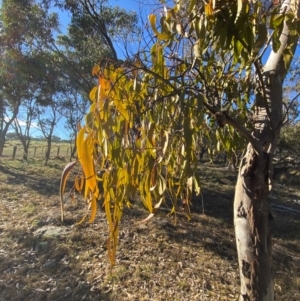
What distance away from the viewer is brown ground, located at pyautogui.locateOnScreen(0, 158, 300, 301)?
367cm

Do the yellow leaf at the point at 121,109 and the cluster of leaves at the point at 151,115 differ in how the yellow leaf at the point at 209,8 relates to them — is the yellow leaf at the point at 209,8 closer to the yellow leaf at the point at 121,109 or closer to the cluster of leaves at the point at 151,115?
the cluster of leaves at the point at 151,115

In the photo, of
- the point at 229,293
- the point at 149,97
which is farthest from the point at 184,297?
the point at 149,97

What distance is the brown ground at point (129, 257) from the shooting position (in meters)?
3.67

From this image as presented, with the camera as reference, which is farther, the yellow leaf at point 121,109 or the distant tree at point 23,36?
the distant tree at point 23,36

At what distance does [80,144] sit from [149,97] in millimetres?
477

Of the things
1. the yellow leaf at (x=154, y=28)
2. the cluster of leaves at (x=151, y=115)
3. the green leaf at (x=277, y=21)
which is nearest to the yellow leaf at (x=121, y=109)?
the cluster of leaves at (x=151, y=115)

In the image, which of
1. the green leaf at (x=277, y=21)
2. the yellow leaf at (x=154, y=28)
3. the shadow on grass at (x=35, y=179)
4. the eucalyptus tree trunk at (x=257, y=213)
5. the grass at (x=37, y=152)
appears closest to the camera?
the green leaf at (x=277, y=21)

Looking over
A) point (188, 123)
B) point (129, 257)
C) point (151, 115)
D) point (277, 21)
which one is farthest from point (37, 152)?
point (277, 21)

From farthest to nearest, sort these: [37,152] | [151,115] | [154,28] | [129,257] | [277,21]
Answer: [37,152] → [129,257] → [151,115] → [154,28] → [277,21]

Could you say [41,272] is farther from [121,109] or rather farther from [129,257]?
[121,109]

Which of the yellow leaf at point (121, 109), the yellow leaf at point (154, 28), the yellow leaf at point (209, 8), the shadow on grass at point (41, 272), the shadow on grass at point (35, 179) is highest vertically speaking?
the yellow leaf at point (209, 8)

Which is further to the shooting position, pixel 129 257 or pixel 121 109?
pixel 129 257

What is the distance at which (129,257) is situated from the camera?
440 cm

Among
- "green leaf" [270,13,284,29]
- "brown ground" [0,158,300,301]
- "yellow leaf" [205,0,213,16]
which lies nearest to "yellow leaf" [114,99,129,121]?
"yellow leaf" [205,0,213,16]
